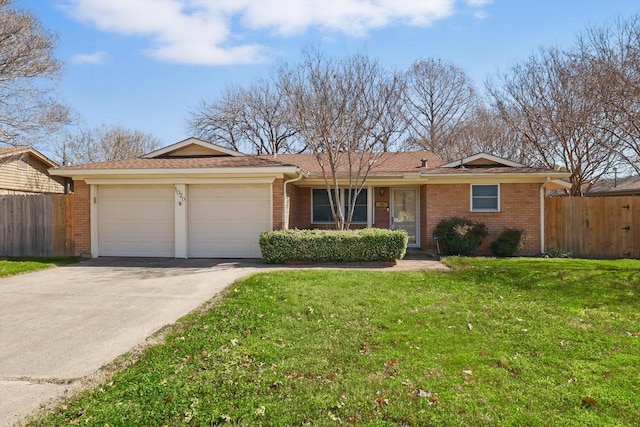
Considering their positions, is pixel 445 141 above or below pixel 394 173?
above

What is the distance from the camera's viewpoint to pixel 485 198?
13195 millimetres

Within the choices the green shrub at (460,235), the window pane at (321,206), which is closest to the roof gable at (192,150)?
the window pane at (321,206)

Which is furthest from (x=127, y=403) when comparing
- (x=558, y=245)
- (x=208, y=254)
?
(x=558, y=245)

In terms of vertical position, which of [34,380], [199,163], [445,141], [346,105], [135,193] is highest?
[445,141]

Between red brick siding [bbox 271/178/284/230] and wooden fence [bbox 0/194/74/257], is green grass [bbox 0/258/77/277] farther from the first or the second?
red brick siding [bbox 271/178/284/230]

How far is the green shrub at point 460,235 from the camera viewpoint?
40.4ft

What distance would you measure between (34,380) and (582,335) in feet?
19.8

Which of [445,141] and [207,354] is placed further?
[445,141]

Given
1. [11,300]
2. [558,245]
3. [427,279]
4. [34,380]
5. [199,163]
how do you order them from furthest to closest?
[558,245] < [199,163] < [427,279] < [11,300] < [34,380]

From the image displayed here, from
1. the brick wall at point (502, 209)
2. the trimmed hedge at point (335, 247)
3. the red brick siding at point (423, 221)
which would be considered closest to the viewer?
the trimmed hedge at point (335, 247)

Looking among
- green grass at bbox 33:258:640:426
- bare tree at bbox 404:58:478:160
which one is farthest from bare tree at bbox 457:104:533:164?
green grass at bbox 33:258:640:426

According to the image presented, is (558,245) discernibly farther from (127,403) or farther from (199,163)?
(127,403)

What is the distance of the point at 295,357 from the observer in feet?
14.2

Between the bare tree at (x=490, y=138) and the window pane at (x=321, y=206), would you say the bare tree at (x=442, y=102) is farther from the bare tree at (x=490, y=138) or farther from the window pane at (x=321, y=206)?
the window pane at (x=321, y=206)
